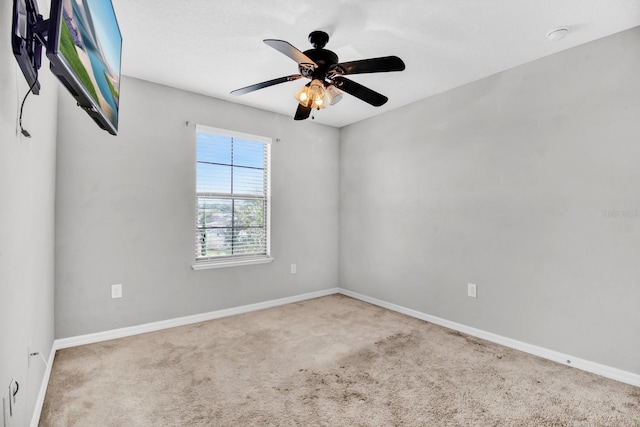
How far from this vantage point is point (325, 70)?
6.81ft

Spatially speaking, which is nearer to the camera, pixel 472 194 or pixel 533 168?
pixel 533 168

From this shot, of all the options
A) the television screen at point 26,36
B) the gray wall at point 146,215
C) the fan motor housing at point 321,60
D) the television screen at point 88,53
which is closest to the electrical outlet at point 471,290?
the gray wall at point 146,215

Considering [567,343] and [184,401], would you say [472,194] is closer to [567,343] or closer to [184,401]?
[567,343]

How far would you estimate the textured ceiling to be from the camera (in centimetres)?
202

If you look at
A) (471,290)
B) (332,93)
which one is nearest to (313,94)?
(332,93)

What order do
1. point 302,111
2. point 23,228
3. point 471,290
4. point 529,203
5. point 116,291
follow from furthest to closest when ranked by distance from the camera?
point 471,290, point 116,291, point 529,203, point 302,111, point 23,228

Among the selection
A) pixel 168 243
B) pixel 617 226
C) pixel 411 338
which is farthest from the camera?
pixel 168 243

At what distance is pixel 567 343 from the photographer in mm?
2477

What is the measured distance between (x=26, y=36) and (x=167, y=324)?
2.77 m

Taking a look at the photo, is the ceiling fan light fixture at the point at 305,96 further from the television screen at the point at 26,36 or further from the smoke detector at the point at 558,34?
the smoke detector at the point at 558,34

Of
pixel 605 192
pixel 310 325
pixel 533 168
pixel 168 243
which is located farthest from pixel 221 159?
pixel 605 192

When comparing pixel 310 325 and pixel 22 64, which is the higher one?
pixel 22 64

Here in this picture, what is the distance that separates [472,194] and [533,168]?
0.56 m

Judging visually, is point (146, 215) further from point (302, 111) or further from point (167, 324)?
point (302, 111)
